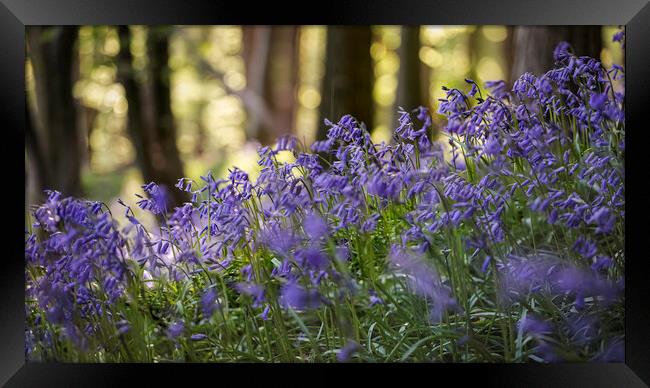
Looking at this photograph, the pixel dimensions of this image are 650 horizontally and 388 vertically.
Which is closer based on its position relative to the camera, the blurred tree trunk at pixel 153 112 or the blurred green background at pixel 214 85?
the blurred green background at pixel 214 85

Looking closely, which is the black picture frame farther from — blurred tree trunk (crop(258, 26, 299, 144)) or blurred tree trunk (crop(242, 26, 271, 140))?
blurred tree trunk (crop(242, 26, 271, 140))

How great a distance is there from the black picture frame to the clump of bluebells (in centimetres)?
5

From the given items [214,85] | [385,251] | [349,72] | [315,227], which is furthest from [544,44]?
[214,85]

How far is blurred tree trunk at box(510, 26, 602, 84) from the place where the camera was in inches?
88.5

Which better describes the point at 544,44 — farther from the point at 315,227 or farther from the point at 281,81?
the point at 281,81

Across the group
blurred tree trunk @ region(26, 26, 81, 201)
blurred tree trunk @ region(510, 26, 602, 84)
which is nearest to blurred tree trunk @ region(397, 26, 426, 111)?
blurred tree trunk @ region(510, 26, 602, 84)

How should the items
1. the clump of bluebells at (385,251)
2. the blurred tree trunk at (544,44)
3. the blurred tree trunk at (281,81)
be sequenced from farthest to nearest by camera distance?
the blurred tree trunk at (281,81) → the blurred tree trunk at (544,44) → the clump of bluebells at (385,251)

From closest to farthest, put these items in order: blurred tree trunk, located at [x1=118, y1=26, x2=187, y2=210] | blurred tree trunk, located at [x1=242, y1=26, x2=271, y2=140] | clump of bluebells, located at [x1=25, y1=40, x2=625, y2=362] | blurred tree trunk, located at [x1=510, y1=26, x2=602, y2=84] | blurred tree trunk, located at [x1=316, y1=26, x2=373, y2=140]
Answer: clump of bluebells, located at [x1=25, y1=40, x2=625, y2=362] < blurred tree trunk, located at [x1=510, y1=26, x2=602, y2=84] < blurred tree trunk, located at [x1=316, y1=26, x2=373, y2=140] < blurred tree trunk, located at [x1=118, y1=26, x2=187, y2=210] < blurred tree trunk, located at [x1=242, y1=26, x2=271, y2=140]

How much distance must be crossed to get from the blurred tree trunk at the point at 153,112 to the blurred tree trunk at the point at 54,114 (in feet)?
0.80

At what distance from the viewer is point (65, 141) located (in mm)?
2717
